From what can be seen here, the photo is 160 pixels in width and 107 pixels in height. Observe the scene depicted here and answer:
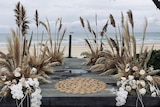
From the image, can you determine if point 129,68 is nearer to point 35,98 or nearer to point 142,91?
point 142,91

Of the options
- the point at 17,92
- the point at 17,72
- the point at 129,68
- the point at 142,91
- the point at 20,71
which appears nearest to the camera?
the point at 17,92

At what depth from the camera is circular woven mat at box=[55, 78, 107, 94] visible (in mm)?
4113

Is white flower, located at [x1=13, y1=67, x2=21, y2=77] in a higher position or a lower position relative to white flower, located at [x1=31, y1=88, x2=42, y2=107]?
higher

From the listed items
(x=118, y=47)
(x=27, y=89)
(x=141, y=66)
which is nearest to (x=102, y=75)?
(x=118, y=47)

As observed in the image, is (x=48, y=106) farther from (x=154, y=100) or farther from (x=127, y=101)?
(x=154, y=100)

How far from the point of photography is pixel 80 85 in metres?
4.45

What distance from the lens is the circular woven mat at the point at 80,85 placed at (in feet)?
13.5

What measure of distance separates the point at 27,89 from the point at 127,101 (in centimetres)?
138

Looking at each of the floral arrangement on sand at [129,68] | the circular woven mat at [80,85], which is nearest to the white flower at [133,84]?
the floral arrangement on sand at [129,68]

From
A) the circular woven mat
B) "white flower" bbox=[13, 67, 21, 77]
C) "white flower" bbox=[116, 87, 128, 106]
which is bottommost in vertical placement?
the circular woven mat

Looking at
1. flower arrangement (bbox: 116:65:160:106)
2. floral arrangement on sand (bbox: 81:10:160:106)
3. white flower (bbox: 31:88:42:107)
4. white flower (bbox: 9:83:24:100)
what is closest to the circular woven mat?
floral arrangement on sand (bbox: 81:10:160:106)

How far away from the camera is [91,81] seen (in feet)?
15.6

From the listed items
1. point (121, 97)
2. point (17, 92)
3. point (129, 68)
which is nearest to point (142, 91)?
point (121, 97)

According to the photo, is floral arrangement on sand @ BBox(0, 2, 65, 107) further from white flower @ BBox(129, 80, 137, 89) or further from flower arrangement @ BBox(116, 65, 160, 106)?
white flower @ BBox(129, 80, 137, 89)
